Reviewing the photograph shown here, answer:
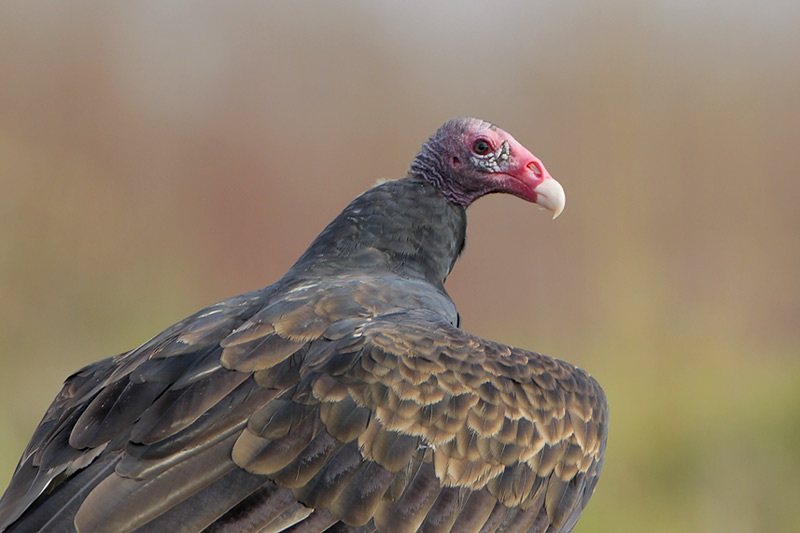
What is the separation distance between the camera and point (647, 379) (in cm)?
632

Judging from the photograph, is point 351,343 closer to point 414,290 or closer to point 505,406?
point 505,406

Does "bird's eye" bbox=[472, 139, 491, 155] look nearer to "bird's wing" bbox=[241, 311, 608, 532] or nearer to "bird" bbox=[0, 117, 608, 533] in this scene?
"bird" bbox=[0, 117, 608, 533]

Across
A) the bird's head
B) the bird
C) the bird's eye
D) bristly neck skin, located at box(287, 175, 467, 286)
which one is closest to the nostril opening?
the bird's head

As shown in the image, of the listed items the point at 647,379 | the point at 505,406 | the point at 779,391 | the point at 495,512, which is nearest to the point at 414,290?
the point at 505,406

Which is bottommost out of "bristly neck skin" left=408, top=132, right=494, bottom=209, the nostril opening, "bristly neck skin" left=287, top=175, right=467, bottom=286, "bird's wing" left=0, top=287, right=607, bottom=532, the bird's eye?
"bird's wing" left=0, top=287, right=607, bottom=532

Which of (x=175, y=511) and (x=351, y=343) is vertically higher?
(x=351, y=343)

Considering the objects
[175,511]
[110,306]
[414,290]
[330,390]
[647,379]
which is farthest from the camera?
[110,306]

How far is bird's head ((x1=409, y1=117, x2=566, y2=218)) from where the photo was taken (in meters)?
3.73

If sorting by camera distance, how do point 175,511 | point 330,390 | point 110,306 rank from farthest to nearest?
1. point 110,306
2. point 330,390
3. point 175,511

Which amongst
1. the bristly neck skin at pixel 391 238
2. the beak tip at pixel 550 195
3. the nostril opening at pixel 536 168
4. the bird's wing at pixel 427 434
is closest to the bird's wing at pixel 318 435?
the bird's wing at pixel 427 434

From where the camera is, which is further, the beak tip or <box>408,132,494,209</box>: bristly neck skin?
<box>408,132,494,209</box>: bristly neck skin

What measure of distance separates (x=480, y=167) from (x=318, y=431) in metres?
1.78

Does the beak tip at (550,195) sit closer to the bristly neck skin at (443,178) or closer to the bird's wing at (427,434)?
the bristly neck skin at (443,178)

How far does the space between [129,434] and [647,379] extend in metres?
4.69
